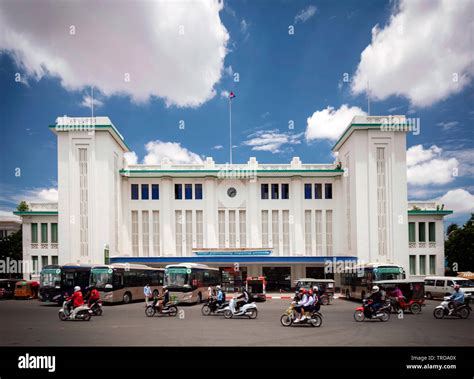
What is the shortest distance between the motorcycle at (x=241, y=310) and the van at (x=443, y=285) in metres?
17.4

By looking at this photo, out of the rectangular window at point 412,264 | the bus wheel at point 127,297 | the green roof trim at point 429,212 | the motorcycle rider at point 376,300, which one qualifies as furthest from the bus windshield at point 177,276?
the green roof trim at point 429,212

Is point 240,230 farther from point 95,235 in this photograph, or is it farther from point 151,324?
point 151,324

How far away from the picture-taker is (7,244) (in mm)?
48719

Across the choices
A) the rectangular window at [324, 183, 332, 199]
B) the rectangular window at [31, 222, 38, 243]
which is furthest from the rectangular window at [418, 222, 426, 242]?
the rectangular window at [31, 222, 38, 243]

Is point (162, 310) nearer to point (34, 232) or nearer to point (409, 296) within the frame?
point (409, 296)

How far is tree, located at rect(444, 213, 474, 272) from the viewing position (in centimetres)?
4188

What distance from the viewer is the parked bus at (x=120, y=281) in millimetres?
26347

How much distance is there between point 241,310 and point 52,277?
1354 cm

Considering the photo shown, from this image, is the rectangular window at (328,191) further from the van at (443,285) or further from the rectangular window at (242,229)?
the van at (443,285)

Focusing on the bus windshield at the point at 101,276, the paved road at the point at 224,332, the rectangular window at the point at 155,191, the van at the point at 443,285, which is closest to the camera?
the paved road at the point at 224,332

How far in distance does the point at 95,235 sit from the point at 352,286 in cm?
2213

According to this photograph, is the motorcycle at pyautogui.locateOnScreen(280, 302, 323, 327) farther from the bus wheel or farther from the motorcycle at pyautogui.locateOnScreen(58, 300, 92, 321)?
the bus wheel

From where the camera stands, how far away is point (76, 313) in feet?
59.0
